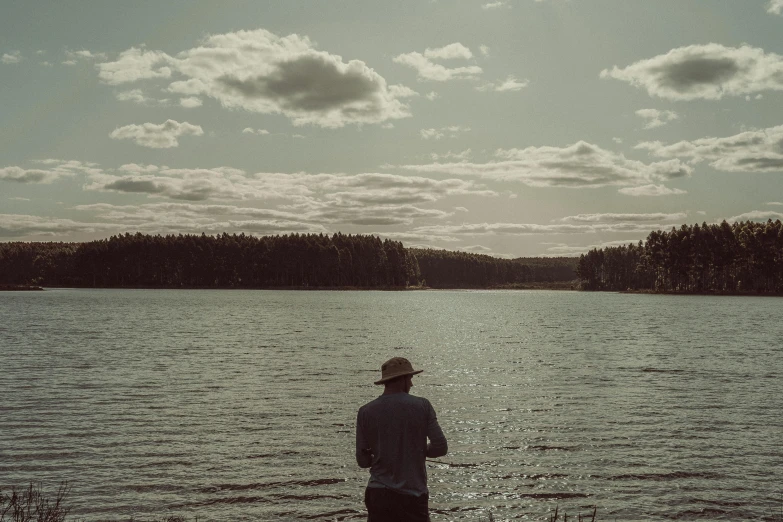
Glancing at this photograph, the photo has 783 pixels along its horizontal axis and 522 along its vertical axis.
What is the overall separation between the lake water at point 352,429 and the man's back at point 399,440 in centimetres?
746

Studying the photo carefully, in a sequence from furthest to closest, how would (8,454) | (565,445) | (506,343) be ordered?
(506,343) < (565,445) < (8,454)

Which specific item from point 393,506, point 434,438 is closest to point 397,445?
point 434,438

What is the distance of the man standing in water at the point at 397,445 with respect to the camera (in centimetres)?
848

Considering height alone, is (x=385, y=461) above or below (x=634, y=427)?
above

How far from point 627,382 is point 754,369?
1116 centimetres

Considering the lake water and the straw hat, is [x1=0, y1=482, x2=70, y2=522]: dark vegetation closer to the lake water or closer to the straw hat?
the lake water

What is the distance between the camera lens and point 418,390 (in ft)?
108

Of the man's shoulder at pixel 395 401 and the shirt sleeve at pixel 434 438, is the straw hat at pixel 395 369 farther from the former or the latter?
the shirt sleeve at pixel 434 438

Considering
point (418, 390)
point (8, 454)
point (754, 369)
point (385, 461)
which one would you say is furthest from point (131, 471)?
point (754, 369)

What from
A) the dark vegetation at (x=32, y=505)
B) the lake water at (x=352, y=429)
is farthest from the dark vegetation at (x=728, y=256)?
the dark vegetation at (x=32, y=505)

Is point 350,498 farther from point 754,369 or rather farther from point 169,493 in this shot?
point 754,369

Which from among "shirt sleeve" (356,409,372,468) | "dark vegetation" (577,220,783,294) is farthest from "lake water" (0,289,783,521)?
"dark vegetation" (577,220,783,294)

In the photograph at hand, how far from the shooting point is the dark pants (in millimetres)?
8680

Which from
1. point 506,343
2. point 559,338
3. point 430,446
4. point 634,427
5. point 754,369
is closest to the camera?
point 430,446
